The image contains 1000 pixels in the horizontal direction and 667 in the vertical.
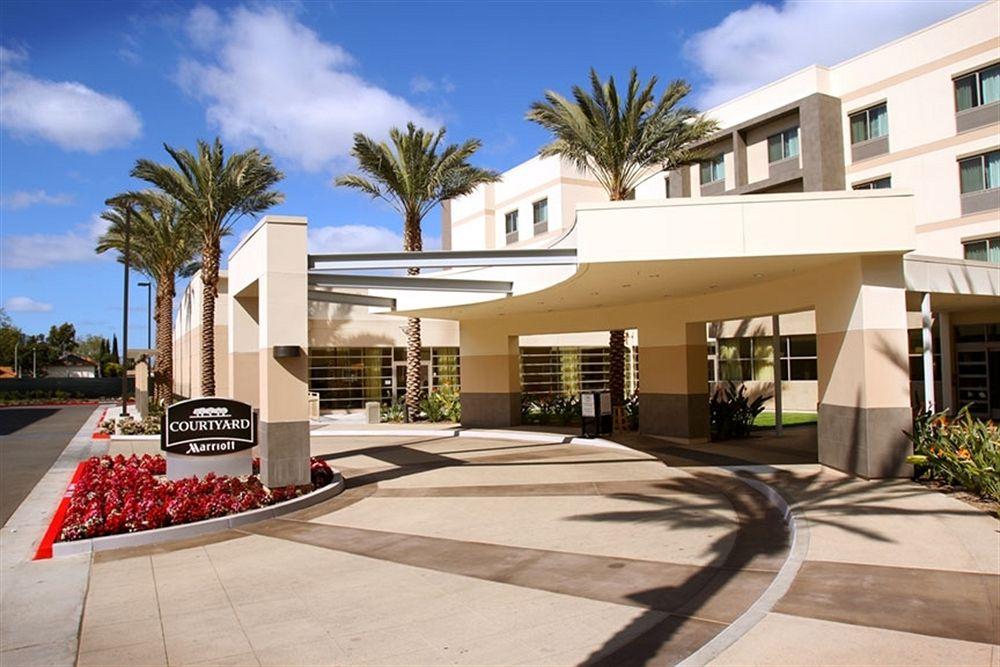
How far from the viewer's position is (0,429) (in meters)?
29.0

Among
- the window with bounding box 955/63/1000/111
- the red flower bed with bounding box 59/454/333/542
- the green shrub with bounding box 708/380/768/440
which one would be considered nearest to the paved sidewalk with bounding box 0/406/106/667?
the red flower bed with bounding box 59/454/333/542

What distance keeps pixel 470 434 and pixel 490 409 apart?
2209mm

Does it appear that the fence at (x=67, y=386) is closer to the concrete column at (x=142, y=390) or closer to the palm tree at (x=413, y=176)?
the concrete column at (x=142, y=390)

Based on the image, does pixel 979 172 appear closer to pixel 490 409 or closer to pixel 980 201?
pixel 980 201

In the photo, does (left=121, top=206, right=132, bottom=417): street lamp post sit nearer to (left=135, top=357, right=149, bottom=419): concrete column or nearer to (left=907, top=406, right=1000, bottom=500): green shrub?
(left=135, top=357, right=149, bottom=419): concrete column

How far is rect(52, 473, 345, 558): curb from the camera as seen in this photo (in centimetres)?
932

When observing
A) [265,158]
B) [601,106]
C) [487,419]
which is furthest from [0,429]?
[601,106]

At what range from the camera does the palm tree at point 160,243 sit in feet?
106

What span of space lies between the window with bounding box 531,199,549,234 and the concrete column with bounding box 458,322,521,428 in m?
17.5

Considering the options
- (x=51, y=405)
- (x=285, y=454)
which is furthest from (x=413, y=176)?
(x=51, y=405)

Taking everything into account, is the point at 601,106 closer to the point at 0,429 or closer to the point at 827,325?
the point at 827,325

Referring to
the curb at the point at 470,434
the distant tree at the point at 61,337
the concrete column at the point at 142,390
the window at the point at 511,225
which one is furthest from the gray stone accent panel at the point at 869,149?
the distant tree at the point at 61,337

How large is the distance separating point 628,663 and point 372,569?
12.2ft

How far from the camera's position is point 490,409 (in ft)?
80.7
